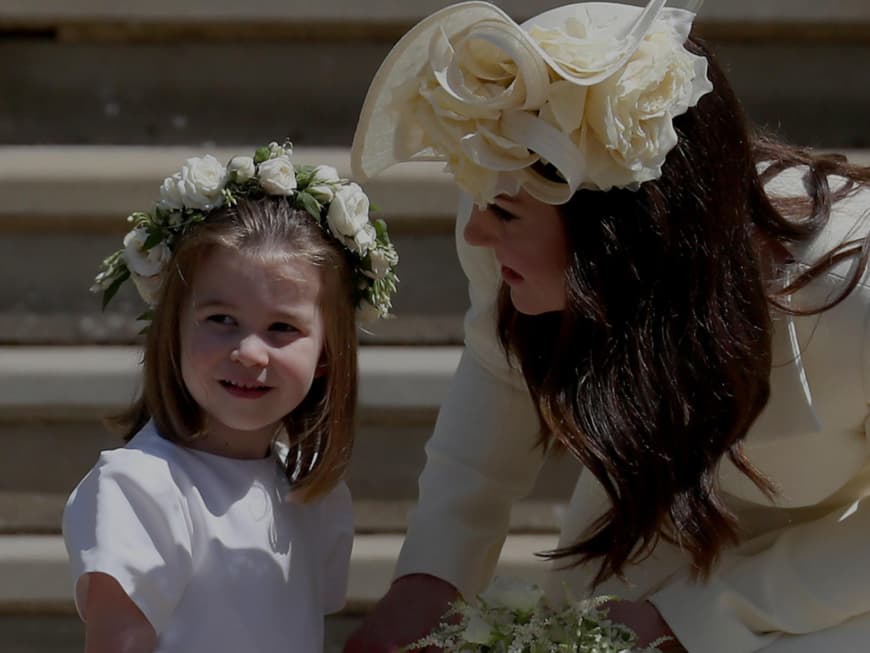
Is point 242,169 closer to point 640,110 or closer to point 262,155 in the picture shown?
point 262,155

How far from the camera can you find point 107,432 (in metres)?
3.14

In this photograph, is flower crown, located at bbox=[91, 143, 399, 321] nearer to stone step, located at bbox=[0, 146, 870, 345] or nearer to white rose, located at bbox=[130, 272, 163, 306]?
white rose, located at bbox=[130, 272, 163, 306]

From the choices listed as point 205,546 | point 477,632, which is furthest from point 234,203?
point 477,632

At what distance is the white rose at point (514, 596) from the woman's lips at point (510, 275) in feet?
1.39

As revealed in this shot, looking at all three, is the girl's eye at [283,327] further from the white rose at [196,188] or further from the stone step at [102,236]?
the stone step at [102,236]

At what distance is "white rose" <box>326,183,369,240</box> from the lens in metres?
2.25

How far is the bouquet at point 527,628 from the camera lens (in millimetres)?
1938

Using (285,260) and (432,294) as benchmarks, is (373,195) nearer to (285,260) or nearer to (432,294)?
(432,294)

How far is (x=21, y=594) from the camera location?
3.01 metres

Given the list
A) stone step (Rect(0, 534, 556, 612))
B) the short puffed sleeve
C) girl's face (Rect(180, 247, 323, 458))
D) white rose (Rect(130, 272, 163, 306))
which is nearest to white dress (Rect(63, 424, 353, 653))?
the short puffed sleeve

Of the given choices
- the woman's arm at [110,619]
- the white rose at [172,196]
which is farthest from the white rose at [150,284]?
the woman's arm at [110,619]

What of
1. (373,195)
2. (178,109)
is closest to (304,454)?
(373,195)

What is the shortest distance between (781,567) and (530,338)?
1.64ft

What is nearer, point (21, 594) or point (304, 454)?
point (304, 454)
